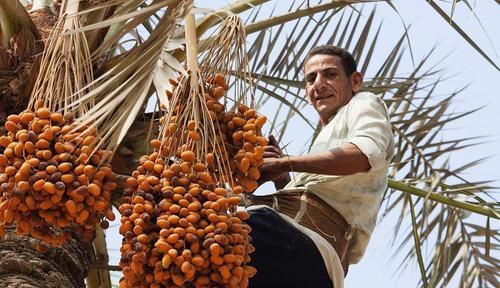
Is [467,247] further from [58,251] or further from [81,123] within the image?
[81,123]

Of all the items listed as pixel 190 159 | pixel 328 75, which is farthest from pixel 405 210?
pixel 190 159

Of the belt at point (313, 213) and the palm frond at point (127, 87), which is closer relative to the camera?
the palm frond at point (127, 87)

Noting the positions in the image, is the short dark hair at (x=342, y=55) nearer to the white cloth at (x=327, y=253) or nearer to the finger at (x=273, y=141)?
the finger at (x=273, y=141)

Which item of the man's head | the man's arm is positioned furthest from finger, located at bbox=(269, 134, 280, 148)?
the man's head

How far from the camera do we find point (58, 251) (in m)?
3.33

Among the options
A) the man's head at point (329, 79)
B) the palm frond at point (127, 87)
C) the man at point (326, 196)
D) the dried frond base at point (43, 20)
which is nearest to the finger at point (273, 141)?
the man at point (326, 196)

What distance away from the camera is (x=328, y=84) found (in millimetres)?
3791

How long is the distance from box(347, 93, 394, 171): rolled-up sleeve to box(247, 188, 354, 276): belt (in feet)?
0.72

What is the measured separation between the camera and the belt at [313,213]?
3.37 m

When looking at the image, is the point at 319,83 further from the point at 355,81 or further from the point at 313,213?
the point at 313,213

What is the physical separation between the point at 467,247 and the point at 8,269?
1.98 metres

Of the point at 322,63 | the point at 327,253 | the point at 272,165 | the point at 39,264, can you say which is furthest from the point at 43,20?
the point at 327,253

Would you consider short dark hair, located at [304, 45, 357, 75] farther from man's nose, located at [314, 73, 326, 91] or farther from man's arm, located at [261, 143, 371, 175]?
man's arm, located at [261, 143, 371, 175]

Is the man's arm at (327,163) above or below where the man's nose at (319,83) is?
below
